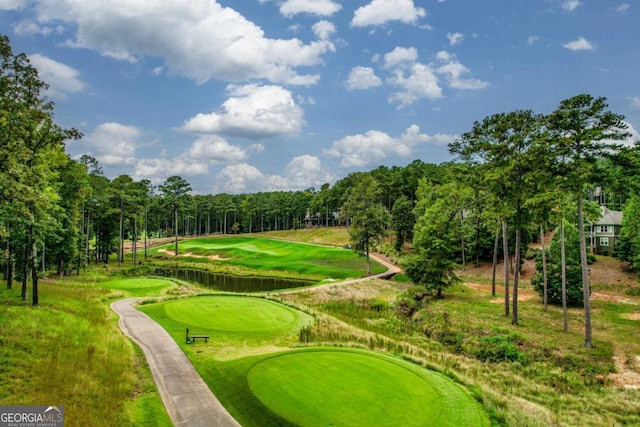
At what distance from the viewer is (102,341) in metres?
18.4

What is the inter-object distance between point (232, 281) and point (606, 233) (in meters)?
58.8

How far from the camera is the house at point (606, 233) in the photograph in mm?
57250

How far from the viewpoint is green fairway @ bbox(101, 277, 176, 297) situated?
119 ft

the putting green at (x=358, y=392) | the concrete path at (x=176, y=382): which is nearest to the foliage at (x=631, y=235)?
the putting green at (x=358, y=392)

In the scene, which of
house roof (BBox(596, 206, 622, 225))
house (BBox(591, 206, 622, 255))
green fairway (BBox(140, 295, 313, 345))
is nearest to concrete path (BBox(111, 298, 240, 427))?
green fairway (BBox(140, 295, 313, 345))

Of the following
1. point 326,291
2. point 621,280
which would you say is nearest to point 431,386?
point 326,291

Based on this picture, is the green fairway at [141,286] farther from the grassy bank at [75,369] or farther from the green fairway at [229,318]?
the grassy bank at [75,369]

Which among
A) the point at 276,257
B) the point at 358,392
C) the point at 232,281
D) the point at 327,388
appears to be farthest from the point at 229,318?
the point at 276,257

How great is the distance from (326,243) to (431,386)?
246 feet

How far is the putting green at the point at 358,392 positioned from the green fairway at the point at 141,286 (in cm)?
2538

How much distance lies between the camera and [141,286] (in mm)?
39344

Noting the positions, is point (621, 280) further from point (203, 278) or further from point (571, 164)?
point (203, 278)

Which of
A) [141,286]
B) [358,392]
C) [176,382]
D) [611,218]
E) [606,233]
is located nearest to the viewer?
[358,392]

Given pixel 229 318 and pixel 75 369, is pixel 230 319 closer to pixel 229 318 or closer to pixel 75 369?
pixel 229 318
